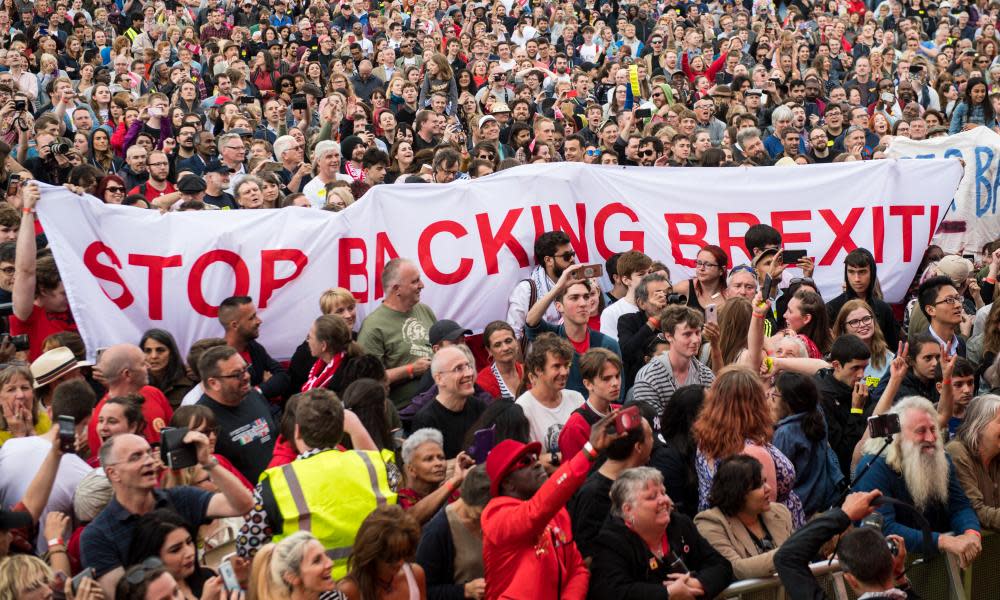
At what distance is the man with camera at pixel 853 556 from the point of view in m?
5.36

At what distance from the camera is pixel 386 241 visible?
9094 millimetres

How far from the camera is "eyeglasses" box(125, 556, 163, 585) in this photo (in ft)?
15.9

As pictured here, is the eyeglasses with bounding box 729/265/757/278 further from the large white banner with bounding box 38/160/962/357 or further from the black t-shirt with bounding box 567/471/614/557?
the black t-shirt with bounding box 567/471/614/557

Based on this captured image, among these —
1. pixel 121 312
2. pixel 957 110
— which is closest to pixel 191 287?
pixel 121 312

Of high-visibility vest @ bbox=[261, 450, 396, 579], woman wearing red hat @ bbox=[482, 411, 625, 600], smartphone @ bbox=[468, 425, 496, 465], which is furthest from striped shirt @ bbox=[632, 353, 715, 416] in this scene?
high-visibility vest @ bbox=[261, 450, 396, 579]

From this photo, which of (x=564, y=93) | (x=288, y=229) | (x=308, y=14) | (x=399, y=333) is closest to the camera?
(x=399, y=333)

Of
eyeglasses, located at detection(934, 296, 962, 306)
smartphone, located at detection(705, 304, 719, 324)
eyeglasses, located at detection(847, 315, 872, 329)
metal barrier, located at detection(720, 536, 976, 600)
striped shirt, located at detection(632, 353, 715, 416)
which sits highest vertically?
striped shirt, located at detection(632, 353, 715, 416)

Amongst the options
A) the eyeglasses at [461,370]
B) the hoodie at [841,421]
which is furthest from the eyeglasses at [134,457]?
the hoodie at [841,421]

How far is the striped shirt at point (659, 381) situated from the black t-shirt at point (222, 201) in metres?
4.28

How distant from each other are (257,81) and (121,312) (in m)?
9.18

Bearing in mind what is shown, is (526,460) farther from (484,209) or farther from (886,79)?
(886,79)

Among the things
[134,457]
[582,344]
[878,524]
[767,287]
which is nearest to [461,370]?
[582,344]

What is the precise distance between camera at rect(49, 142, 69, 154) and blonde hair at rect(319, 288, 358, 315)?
12.4 feet

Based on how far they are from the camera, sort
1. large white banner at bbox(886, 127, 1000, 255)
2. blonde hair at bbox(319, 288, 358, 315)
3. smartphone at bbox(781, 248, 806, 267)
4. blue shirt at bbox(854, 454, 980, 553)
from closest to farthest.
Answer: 1. blue shirt at bbox(854, 454, 980, 553)
2. blonde hair at bbox(319, 288, 358, 315)
3. smartphone at bbox(781, 248, 806, 267)
4. large white banner at bbox(886, 127, 1000, 255)
